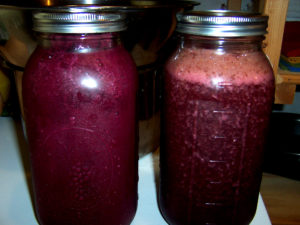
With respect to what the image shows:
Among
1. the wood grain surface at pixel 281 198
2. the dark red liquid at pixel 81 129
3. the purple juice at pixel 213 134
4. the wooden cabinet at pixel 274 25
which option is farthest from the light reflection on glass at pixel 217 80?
the wood grain surface at pixel 281 198

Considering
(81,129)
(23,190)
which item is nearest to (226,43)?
(81,129)

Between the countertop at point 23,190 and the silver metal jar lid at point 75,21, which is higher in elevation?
the silver metal jar lid at point 75,21

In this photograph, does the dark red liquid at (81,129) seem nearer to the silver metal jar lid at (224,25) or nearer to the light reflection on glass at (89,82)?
the light reflection on glass at (89,82)

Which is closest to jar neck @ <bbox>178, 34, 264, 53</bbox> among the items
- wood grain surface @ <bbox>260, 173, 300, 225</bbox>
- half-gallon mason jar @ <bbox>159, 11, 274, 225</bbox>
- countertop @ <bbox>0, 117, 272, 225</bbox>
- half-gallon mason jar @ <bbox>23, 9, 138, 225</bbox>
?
half-gallon mason jar @ <bbox>159, 11, 274, 225</bbox>

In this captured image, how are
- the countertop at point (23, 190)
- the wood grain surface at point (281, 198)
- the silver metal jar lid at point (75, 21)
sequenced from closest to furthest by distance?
the silver metal jar lid at point (75, 21)
the countertop at point (23, 190)
the wood grain surface at point (281, 198)

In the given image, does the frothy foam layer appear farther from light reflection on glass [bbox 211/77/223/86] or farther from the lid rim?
the lid rim

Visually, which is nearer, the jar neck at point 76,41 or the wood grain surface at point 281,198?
the jar neck at point 76,41

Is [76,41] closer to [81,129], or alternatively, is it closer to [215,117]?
[81,129]
